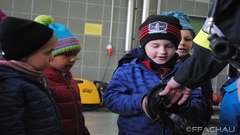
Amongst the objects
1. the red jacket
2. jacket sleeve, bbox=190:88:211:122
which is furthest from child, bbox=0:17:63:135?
jacket sleeve, bbox=190:88:211:122

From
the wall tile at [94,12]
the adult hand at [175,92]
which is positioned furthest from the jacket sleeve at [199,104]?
the wall tile at [94,12]

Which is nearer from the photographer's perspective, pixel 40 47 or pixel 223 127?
pixel 40 47

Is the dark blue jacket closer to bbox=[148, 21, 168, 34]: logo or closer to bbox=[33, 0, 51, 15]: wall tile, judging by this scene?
bbox=[148, 21, 168, 34]: logo

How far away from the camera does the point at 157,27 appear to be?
1.16 metres

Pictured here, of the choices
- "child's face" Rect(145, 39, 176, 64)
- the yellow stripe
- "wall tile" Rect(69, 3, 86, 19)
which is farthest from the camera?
"wall tile" Rect(69, 3, 86, 19)

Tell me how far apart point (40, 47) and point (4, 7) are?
Answer: 2.56m

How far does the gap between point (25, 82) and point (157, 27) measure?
57 centimetres

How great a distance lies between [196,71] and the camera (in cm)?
83

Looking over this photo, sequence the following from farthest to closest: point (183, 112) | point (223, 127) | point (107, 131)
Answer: point (107, 131)
point (223, 127)
point (183, 112)

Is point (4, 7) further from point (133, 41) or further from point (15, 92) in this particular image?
point (15, 92)

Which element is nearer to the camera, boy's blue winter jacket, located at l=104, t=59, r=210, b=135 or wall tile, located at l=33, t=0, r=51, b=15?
boy's blue winter jacket, located at l=104, t=59, r=210, b=135

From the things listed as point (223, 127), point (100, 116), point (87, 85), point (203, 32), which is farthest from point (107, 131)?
point (203, 32)

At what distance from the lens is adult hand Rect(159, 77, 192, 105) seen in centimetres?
89

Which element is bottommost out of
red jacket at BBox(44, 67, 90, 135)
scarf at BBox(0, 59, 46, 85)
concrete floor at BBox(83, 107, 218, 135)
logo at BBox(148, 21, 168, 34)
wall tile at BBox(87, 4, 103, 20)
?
concrete floor at BBox(83, 107, 218, 135)
